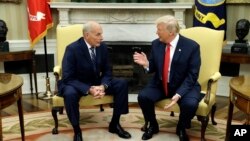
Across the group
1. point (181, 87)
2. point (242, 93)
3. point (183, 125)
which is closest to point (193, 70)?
point (181, 87)

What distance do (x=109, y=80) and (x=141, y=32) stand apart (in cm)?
152

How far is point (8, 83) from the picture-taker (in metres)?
2.32

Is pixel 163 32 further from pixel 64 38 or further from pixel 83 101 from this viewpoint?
pixel 64 38

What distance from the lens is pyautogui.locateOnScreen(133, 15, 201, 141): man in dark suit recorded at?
2.66 metres

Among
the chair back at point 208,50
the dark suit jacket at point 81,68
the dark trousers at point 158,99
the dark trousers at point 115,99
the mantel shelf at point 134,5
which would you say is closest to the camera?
the dark trousers at point 158,99

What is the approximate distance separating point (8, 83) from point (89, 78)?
0.81m

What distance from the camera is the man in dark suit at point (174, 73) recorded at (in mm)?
2660

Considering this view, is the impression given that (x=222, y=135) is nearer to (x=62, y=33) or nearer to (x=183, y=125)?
(x=183, y=125)

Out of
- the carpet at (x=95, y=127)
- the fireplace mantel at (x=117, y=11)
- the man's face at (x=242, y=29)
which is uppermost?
the fireplace mantel at (x=117, y=11)

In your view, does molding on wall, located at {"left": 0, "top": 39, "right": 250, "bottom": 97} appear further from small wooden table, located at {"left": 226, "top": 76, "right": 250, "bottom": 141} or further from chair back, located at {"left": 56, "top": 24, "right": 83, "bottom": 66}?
small wooden table, located at {"left": 226, "top": 76, "right": 250, "bottom": 141}

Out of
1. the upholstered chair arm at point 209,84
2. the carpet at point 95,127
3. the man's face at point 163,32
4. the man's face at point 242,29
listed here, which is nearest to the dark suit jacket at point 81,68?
the carpet at point 95,127

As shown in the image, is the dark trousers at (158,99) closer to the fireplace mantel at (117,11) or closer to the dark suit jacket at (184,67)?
the dark suit jacket at (184,67)

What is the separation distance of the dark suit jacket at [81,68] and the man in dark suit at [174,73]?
1.24ft

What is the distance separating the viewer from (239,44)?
153 inches
